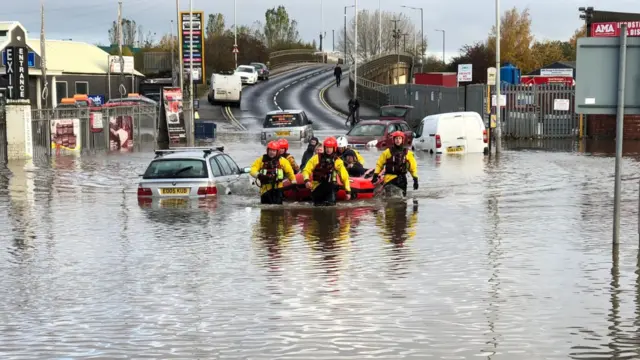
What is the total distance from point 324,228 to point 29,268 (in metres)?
5.33

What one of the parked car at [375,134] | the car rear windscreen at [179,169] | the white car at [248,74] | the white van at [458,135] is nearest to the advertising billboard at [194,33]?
the parked car at [375,134]

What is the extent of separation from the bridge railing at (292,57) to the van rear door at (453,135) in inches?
3652

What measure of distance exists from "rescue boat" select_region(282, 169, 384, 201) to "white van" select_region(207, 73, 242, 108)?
53.5 m

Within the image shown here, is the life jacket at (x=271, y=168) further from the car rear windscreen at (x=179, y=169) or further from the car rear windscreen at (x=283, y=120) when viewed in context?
the car rear windscreen at (x=283, y=120)

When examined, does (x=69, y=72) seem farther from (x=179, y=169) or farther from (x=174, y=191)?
(x=174, y=191)

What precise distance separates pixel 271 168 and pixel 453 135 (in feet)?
59.1

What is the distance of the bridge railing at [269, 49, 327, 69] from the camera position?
132 m

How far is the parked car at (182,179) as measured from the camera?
2094cm

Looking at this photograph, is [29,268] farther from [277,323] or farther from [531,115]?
[531,115]

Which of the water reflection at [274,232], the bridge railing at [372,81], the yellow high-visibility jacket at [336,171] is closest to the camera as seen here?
the water reflection at [274,232]

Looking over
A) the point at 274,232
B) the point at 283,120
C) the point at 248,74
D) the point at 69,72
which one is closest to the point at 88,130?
the point at 283,120

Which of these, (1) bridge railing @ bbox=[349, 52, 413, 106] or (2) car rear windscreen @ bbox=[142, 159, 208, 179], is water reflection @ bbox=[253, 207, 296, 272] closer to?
(2) car rear windscreen @ bbox=[142, 159, 208, 179]

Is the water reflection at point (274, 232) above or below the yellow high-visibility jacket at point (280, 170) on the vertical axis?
below

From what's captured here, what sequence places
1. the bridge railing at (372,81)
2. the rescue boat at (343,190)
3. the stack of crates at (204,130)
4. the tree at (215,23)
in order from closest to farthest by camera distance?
1. the rescue boat at (343,190)
2. the stack of crates at (204,130)
3. the bridge railing at (372,81)
4. the tree at (215,23)
